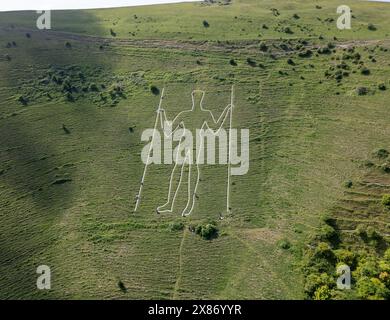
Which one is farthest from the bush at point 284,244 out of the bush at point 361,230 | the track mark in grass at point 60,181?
the track mark in grass at point 60,181

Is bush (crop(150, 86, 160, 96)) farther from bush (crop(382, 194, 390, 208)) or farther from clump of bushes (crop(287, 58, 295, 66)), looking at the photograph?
bush (crop(382, 194, 390, 208))

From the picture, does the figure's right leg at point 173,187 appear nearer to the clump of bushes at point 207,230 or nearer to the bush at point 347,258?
the clump of bushes at point 207,230

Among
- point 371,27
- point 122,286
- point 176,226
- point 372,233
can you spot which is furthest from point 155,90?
point 371,27

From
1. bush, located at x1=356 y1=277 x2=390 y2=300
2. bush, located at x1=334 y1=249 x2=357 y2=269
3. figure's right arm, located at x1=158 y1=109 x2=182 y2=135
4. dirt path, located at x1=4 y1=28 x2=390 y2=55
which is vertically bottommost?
bush, located at x1=356 y1=277 x2=390 y2=300

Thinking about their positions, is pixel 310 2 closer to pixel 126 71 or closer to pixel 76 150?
pixel 126 71

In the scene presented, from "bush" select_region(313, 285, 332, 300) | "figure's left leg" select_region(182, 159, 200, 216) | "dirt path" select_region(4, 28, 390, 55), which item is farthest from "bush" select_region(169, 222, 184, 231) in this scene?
"dirt path" select_region(4, 28, 390, 55)
